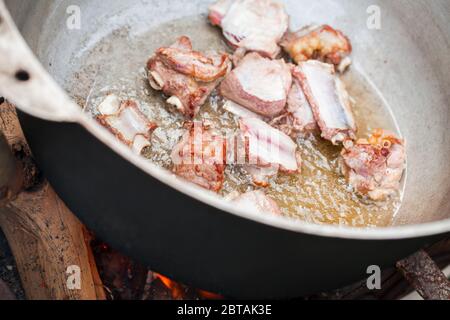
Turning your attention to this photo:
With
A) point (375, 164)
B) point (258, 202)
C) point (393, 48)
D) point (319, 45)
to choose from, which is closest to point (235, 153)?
point (258, 202)

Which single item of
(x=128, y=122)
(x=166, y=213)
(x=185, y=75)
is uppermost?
(x=166, y=213)

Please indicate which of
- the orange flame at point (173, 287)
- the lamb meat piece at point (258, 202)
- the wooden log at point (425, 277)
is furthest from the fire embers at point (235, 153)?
the wooden log at point (425, 277)

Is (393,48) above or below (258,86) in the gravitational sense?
above

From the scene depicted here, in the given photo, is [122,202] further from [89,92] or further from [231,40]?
[231,40]

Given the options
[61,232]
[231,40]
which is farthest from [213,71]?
[61,232]

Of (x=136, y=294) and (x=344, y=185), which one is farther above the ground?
(x=344, y=185)

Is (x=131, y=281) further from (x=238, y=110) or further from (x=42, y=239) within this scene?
(x=238, y=110)
